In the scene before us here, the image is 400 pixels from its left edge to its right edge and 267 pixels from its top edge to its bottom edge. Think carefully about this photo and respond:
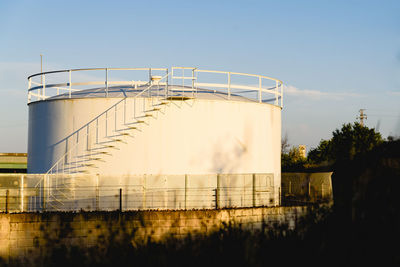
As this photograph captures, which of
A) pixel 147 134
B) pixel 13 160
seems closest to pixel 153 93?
pixel 147 134

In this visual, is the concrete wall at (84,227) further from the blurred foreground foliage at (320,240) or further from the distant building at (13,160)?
the distant building at (13,160)

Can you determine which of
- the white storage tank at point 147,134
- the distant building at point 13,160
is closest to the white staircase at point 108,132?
the white storage tank at point 147,134

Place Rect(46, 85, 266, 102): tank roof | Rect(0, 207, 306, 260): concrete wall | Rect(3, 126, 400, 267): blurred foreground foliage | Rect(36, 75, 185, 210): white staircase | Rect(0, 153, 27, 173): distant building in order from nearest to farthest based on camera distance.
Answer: Rect(3, 126, 400, 267): blurred foreground foliage → Rect(0, 207, 306, 260): concrete wall → Rect(36, 75, 185, 210): white staircase → Rect(46, 85, 266, 102): tank roof → Rect(0, 153, 27, 173): distant building

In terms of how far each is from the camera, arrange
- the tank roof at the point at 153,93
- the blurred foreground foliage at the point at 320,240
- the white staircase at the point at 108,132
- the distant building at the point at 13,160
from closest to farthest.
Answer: the blurred foreground foliage at the point at 320,240 < the white staircase at the point at 108,132 < the tank roof at the point at 153,93 < the distant building at the point at 13,160

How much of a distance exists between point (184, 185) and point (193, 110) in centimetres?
358

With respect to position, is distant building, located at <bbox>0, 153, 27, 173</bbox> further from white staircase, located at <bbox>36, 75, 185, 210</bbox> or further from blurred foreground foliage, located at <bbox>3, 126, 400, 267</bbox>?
blurred foreground foliage, located at <bbox>3, 126, 400, 267</bbox>

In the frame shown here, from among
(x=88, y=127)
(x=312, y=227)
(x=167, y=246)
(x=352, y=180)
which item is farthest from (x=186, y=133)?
(x=352, y=180)

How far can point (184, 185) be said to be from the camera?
66.7 ft

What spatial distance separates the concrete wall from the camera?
1576cm

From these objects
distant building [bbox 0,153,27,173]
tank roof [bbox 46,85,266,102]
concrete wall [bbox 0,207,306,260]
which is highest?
tank roof [bbox 46,85,266,102]

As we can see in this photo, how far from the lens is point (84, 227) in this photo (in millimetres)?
16000

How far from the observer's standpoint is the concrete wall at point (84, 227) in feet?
51.7

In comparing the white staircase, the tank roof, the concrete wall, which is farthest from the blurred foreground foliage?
the tank roof

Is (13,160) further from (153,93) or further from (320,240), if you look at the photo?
(320,240)
